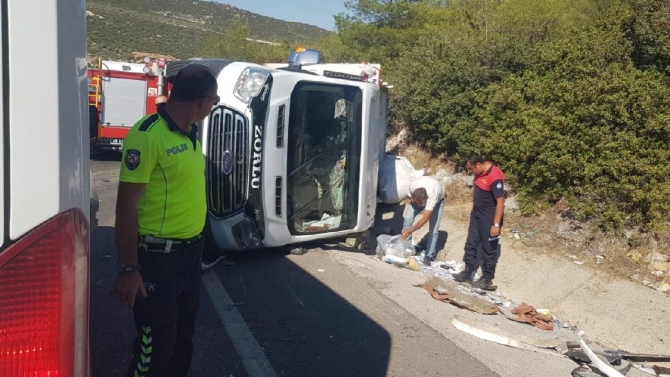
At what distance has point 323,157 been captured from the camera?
750 cm

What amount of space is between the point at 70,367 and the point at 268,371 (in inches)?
117

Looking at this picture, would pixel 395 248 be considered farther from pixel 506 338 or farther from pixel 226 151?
pixel 506 338

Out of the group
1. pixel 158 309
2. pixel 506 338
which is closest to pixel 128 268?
pixel 158 309

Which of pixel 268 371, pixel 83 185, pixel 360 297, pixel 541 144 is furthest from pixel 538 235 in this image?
pixel 83 185

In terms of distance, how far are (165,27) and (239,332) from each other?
4800 cm

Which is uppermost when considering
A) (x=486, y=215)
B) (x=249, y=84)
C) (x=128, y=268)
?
(x=249, y=84)

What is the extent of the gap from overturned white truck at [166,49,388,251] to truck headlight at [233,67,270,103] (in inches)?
0.4

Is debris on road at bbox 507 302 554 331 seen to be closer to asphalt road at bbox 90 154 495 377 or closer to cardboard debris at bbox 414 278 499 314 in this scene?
cardboard debris at bbox 414 278 499 314

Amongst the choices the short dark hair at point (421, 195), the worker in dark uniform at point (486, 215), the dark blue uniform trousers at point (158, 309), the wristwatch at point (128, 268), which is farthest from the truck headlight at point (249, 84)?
the wristwatch at point (128, 268)

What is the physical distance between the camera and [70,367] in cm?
150

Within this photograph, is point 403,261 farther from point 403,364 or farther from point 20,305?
point 20,305

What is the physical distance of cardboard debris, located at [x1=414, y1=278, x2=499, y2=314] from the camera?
645cm

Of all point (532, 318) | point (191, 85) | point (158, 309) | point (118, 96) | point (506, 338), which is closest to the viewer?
point (158, 309)

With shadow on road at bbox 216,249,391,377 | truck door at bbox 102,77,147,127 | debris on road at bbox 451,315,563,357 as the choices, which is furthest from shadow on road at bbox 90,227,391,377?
truck door at bbox 102,77,147,127
